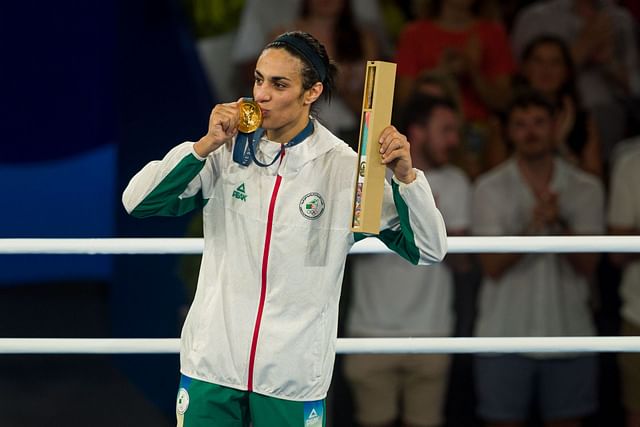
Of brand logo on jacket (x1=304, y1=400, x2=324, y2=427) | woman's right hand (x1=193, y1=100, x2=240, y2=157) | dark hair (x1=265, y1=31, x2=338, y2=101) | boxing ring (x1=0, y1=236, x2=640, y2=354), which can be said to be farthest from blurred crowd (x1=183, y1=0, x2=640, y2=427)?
woman's right hand (x1=193, y1=100, x2=240, y2=157)

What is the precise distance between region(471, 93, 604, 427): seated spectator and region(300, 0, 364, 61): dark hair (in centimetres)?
80

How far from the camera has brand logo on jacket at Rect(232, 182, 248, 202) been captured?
246 cm

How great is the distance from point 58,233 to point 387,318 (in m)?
2.05

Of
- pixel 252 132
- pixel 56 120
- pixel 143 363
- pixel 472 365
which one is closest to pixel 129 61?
pixel 56 120

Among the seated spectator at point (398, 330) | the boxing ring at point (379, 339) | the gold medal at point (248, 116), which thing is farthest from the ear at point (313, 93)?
the seated spectator at point (398, 330)

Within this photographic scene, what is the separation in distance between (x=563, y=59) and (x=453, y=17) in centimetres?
51

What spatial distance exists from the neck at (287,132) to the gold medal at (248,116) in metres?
0.11

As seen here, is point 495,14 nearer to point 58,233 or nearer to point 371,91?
point 58,233

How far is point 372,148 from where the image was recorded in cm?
231

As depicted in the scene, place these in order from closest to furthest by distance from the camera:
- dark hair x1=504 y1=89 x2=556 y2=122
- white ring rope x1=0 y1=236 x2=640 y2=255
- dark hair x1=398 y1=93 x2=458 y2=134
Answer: white ring rope x1=0 y1=236 x2=640 y2=255, dark hair x1=398 y1=93 x2=458 y2=134, dark hair x1=504 y1=89 x2=556 y2=122

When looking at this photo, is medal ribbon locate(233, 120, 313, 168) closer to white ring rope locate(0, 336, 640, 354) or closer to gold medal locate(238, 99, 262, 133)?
gold medal locate(238, 99, 262, 133)

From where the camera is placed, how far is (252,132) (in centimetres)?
242

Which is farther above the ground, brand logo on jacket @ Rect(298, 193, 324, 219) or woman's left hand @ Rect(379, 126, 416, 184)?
woman's left hand @ Rect(379, 126, 416, 184)

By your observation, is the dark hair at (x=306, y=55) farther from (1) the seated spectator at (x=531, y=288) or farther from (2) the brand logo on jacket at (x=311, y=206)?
(1) the seated spectator at (x=531, y=288)
